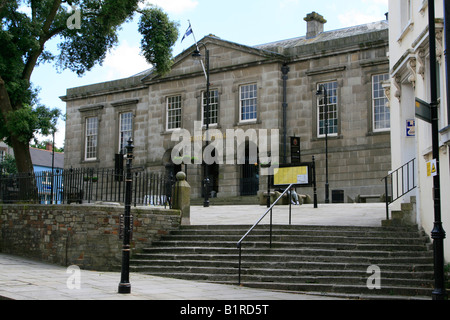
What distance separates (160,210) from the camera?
16.1m

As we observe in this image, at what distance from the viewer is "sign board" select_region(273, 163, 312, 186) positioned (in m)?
22.3

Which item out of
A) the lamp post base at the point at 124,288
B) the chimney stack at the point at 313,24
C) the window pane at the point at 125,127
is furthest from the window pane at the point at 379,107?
the lamp post base at the point at 124,288

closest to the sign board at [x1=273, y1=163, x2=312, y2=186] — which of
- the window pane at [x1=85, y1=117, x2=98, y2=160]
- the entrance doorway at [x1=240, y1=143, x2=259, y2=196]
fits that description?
the entrance doorway at [x1=240, y1=143, x2=259, y2=196]

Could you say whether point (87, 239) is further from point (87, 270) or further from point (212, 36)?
point (212, 36)

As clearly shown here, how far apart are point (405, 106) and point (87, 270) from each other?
9536 millimetres

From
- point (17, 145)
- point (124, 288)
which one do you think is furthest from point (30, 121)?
point (124, 288)

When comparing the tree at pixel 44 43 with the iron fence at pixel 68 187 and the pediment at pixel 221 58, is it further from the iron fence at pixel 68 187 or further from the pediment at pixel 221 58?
the pediment at pixel 221 58

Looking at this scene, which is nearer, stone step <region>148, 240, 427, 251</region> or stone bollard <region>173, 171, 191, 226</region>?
stone step <region>148, 240, 427, 251</region>

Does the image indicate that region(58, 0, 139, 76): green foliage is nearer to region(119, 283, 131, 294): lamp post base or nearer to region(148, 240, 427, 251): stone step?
region(148, 240, 427, 251): stone step

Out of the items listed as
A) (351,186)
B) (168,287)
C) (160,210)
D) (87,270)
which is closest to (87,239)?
(87,270)

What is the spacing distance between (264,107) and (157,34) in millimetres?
12648

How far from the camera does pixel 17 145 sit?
64.8ft

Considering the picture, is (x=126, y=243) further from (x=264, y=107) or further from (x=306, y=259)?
(x=264, y=107)

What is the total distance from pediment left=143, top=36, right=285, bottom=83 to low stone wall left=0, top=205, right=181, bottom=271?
56.6ft
